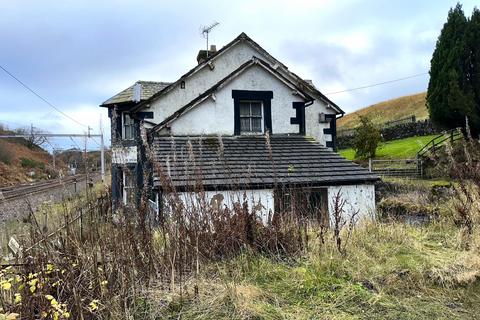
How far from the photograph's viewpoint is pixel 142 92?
55.3 feet

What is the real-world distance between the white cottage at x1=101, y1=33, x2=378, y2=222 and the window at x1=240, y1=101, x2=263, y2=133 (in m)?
0.04

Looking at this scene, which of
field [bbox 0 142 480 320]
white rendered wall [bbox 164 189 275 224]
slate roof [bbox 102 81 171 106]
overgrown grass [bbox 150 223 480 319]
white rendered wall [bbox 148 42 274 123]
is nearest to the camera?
field [bbox 0 142 480 320]

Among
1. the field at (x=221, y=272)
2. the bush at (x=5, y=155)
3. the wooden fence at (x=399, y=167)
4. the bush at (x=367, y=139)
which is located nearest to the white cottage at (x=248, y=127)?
the field at (x=221, y=272)

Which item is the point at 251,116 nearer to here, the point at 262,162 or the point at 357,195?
the point at 262,162

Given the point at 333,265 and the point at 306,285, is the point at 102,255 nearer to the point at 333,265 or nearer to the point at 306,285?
the point at 306,285

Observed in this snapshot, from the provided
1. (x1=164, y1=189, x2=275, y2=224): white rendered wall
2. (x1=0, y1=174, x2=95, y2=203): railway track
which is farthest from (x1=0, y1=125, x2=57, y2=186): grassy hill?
(x1=164, y1=189, x2=275, y2=224): white rendered wall

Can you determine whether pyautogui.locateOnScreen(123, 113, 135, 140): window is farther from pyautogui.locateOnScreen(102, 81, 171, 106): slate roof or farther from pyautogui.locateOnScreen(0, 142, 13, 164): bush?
pyautogui.locateOnScreen(0, 142, 13, 164): bush

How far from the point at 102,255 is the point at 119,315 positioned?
0.69 m

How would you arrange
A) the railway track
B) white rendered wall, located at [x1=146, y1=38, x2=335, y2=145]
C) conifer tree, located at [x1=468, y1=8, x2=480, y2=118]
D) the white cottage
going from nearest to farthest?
the railway track < the white cottage < white rendered wall, located at [x1=146, y1=38, x2=335, y2=145] < conifer tree, located at [x1=468, y1=8, x2=480, y2=118]

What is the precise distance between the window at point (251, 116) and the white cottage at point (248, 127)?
0.04 meters

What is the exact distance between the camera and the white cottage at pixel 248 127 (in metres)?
11.9

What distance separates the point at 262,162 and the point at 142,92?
23.2ft

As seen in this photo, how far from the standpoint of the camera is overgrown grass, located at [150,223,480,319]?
429cm

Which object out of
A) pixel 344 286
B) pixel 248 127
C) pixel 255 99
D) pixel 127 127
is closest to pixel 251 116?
pixel 248 127
